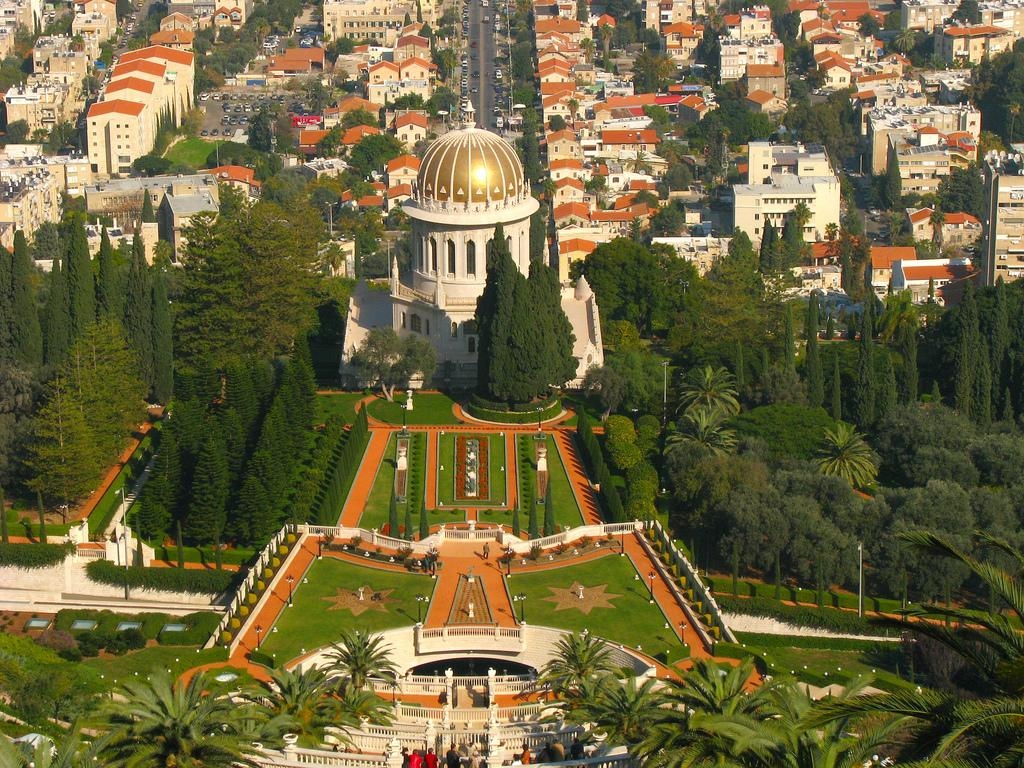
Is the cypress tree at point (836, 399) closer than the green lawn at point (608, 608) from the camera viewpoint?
No

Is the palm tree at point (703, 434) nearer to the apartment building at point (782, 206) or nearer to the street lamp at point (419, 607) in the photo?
the street lamp at point (419, 607)

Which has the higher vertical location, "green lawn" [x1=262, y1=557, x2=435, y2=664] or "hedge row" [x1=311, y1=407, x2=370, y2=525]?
"hedge row" [x1=311, y1=407, x2=370, y2=525]

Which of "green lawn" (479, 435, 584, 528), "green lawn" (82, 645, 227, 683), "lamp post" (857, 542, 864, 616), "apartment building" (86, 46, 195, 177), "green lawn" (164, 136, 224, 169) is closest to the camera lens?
"green lawn" (82, 645, 227, 683)

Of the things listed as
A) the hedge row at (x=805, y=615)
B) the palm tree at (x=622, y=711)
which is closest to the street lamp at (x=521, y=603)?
the hedge row at (x=805, y=615)

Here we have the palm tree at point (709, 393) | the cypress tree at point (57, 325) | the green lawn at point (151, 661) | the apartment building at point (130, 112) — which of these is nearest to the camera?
the green lawn at point (151, 661)

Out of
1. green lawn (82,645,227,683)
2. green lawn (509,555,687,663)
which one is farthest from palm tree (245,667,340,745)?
green lawn (509,555,687,663)

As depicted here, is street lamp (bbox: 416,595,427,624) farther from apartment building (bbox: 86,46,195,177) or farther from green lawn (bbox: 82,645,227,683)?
apartment building (bbox: 86,46,195,177)

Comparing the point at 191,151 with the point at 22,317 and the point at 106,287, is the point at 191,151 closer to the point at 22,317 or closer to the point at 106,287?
the point at 106,287
